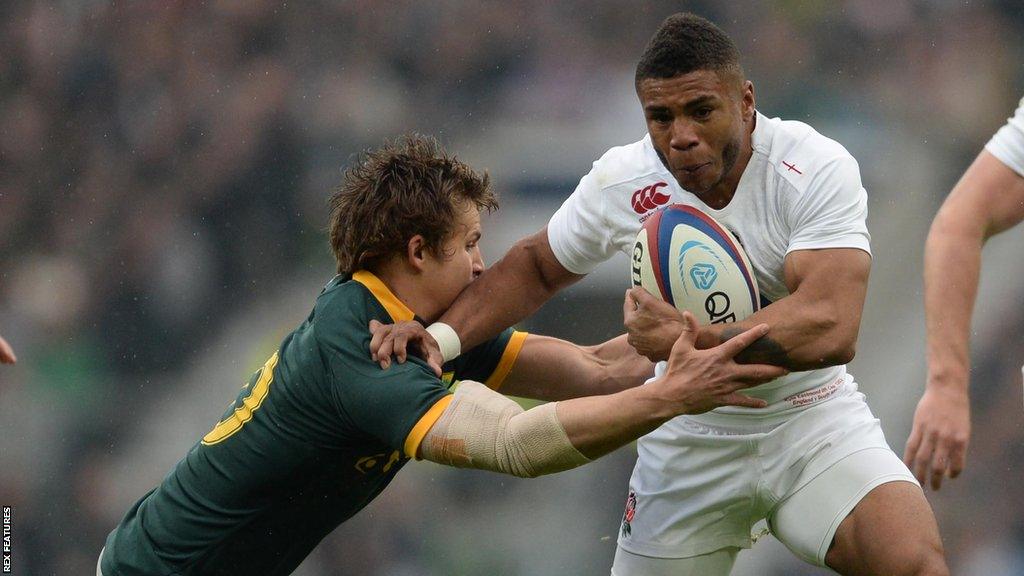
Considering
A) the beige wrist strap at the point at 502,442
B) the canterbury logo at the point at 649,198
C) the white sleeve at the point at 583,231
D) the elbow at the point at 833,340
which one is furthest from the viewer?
the white sleeve at the point at 583,231

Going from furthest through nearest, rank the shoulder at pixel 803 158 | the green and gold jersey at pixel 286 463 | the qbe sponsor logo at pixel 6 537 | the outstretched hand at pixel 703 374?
the qbe sponsor logo at pixel 6 537, the shoulder at pixel 803 158, the green and gold jersey at pixel 286 463, the outstretched hand at pixel 703 374

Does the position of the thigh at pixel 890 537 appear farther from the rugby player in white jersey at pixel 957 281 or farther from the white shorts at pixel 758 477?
the rugby player in white jersey at pixel 957 281

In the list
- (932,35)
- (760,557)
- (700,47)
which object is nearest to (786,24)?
(932,35)

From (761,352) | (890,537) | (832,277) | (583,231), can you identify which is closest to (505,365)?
(583,231)

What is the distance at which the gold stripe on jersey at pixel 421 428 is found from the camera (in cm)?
351

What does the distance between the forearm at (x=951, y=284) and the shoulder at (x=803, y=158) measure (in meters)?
0.90

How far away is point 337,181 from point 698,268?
4.26 m

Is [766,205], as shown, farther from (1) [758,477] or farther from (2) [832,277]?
(1) [758,477]

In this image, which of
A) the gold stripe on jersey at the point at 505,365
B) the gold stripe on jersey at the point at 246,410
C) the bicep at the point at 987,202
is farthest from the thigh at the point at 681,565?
the bicep at the point at 987,202

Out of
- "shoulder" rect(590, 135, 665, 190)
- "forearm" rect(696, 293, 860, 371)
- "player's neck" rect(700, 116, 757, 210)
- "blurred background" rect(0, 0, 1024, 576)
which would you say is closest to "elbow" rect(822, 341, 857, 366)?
"forearm" rect(696, 293, 860, 371)

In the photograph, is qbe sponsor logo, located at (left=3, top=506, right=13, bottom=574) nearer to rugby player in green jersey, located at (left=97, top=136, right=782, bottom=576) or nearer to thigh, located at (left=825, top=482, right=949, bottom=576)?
rugby player in green jersey, located at (left=97, top=136, right=782, bottom=576)

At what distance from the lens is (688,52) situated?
3748 millimetres

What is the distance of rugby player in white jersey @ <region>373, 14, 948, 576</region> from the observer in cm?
368

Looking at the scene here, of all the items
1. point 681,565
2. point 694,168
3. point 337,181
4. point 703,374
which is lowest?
point 681,565
